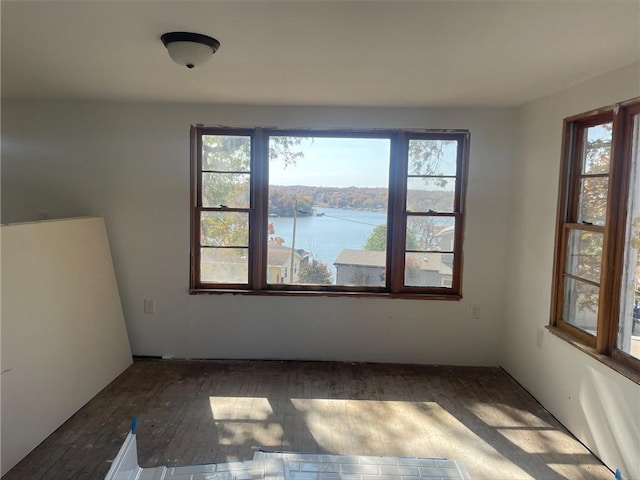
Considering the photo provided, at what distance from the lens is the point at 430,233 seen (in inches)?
149

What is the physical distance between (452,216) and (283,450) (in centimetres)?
233

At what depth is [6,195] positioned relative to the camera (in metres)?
3.71

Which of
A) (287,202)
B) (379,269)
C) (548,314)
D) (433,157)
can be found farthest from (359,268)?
(548,314)

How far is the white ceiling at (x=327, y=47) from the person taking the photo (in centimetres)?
179

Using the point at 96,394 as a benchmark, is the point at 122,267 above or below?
above

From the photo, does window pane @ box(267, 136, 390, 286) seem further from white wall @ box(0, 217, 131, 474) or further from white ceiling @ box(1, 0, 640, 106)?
white wall @ box(0, 217, 131, 474)

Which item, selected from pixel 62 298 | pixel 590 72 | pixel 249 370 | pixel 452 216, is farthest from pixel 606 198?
pixel 62 298

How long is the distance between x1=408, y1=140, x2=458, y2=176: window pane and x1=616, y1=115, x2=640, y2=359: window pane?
1498 millimetres

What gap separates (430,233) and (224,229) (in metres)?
1.81

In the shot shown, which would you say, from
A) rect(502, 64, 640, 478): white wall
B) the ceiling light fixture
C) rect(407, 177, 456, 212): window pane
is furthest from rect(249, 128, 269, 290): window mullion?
rect(502, 64, 640, 478): white wall

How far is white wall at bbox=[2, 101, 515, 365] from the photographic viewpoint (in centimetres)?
367

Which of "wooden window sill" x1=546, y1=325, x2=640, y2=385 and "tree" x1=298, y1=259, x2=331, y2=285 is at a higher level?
"tree" x1=298, y1=259, x2=331, y2=285

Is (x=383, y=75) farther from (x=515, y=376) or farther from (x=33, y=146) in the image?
(x=33, y=146)

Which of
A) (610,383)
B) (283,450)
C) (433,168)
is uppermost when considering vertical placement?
(433,168)
